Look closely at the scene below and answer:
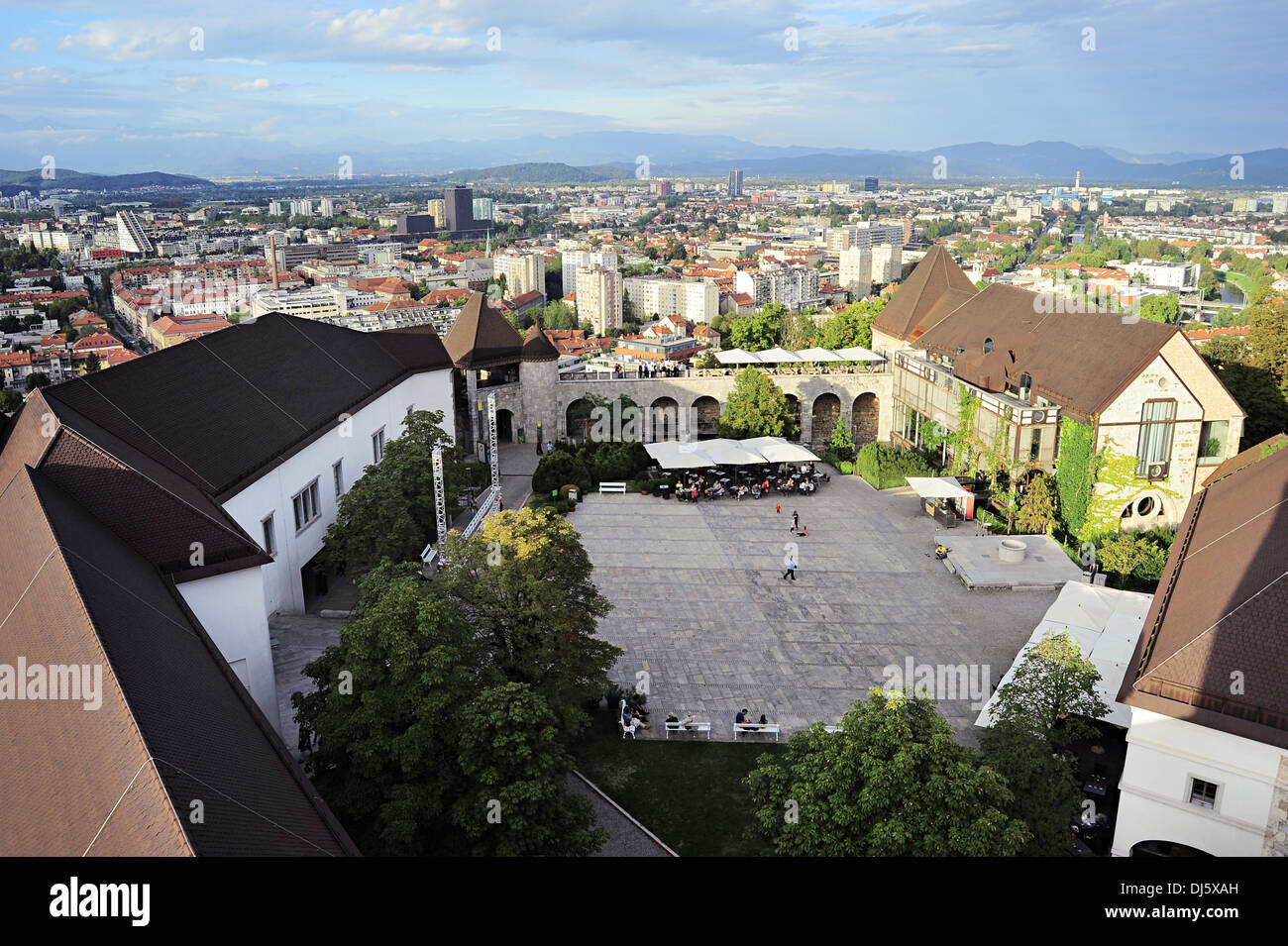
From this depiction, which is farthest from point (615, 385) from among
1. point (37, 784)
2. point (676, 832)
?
point (37, 784)

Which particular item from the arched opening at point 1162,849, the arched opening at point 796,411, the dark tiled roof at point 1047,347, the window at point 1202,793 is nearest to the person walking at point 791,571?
the dark tiled roof at point 1047,347

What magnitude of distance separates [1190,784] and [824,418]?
37.1 metres

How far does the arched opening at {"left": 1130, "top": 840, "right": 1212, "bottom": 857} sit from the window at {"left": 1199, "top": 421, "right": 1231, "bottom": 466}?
20915mm

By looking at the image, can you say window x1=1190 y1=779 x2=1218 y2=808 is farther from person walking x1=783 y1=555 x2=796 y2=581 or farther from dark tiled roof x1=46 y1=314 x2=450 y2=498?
dark tiled roof x1=46 y1=314 x2=450 y2=498

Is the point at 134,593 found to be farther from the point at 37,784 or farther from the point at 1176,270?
the point at 1176,270

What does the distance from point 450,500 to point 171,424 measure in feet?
30.6

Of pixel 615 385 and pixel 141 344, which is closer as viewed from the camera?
pixel 615 385

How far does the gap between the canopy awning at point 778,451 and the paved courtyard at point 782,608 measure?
2324 millimetres

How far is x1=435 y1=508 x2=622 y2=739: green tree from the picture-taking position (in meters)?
18.1

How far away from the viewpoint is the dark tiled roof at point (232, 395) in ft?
71.2

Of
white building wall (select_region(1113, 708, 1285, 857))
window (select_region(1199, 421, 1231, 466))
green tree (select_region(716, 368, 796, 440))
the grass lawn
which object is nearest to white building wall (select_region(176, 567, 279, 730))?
the grass lawn

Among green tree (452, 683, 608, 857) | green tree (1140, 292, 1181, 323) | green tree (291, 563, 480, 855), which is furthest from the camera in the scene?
green tree (1140, 292, 1181, 323)

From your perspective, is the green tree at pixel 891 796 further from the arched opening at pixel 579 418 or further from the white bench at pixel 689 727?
the arched opening at pixel 579 418
